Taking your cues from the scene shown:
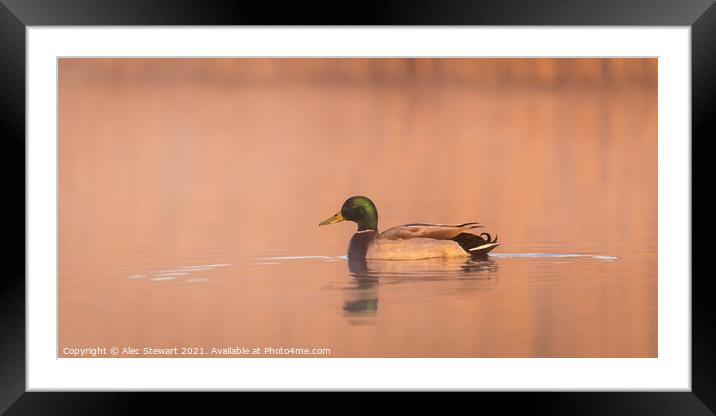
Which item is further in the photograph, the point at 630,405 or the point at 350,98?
the point at 350,98

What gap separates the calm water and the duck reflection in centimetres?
1

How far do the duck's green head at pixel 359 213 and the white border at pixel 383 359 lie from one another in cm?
69

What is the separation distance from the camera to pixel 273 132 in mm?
3709

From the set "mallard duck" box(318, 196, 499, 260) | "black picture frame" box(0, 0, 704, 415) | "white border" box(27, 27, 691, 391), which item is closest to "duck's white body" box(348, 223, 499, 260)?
"mallard duck" box(318, 196, 499, 260)

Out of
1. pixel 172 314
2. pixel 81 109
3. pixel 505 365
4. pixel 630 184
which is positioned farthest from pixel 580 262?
pixel 81 109

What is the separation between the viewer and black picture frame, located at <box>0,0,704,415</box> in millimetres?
3219

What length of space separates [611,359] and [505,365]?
469 mm

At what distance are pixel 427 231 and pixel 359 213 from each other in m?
0.38

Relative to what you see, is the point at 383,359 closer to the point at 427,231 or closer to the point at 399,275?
the point at 399,275

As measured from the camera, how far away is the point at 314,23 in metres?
3.25

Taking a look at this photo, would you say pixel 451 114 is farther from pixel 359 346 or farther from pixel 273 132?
pixel 359 346

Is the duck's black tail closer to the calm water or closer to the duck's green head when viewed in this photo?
the calm water

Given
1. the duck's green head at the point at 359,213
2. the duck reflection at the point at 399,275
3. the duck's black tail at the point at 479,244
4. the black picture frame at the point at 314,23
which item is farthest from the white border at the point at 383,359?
the duck's green head at the point at 359,213

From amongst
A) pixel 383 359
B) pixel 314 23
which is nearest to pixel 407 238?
pixel 383 359
